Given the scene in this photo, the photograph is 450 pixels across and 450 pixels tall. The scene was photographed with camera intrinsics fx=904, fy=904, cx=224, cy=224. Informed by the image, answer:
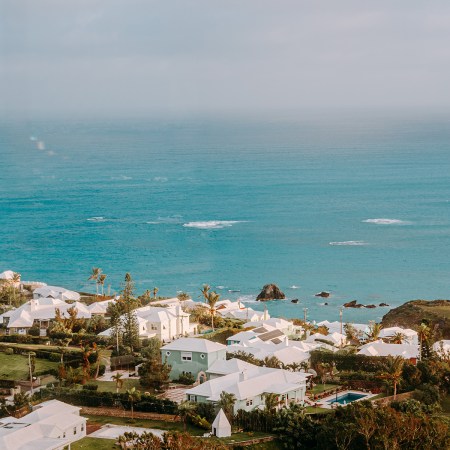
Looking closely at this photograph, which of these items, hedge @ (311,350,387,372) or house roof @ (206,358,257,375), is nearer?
house roof @ (206,358,257,375)

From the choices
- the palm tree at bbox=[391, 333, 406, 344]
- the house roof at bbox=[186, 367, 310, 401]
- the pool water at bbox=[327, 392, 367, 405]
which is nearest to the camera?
the house roof at bbox=[186, 367, 310, 401]

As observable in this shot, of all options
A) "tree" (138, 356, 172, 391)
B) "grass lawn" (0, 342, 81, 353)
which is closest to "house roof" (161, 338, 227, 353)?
"tree" (138, 356, 172, 391)

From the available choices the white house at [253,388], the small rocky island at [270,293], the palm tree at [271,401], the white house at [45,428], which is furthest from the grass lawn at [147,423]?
the small rocky island at [270,293]

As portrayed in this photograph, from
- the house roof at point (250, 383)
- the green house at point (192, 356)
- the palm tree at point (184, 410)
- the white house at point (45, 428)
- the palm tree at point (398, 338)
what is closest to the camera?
the white house at point (45, 428)

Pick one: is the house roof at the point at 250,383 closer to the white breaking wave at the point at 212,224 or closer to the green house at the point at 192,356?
the green house at the point at 192,356

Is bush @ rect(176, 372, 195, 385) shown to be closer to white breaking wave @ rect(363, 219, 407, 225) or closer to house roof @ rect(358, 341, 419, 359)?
house roof @ rect(358, 341, 419, 359)

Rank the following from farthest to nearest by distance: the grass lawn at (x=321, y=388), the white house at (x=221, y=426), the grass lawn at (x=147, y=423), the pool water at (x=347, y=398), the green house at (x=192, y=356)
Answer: the green house at (x=192, y=356) < the grass lawn at (x=321, y=388) < the pool water at (x=347, y=398) < the grass lawn at (x=147, y=423) < the white house at (x=221, y=426)
